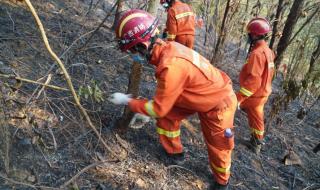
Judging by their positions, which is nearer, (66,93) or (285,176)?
(66,93)

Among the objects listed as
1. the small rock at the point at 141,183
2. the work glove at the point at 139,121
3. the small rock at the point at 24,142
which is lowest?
the small rock at the point at 141,183

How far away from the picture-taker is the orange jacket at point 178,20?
642cm

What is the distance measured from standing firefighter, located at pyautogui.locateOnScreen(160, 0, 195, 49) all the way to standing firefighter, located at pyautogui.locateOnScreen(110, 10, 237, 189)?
9.18 ft

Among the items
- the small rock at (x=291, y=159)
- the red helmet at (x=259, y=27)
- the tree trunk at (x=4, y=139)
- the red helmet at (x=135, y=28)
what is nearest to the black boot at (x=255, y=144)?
the small rock at (x=291, y=159)

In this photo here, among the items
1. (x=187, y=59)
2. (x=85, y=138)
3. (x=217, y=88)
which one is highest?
(x=187, y=59)

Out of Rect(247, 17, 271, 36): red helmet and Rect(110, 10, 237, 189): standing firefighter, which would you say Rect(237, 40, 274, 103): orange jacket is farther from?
Rect(110, 10, 237, 189): standing firefighter

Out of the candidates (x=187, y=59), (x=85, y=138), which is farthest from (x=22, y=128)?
(x=187, y=59)

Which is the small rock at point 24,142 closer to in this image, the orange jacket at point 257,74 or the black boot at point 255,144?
the orange jacket at point 257,74

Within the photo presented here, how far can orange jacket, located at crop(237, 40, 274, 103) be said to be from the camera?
15.1 ft

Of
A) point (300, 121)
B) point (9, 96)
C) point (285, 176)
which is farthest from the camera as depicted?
point (300, 121)

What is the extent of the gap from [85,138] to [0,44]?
5.71ft

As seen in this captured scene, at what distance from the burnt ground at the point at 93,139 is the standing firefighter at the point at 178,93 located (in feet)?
1.10

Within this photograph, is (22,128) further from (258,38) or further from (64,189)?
(258,38)

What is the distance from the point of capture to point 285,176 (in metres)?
4.79
